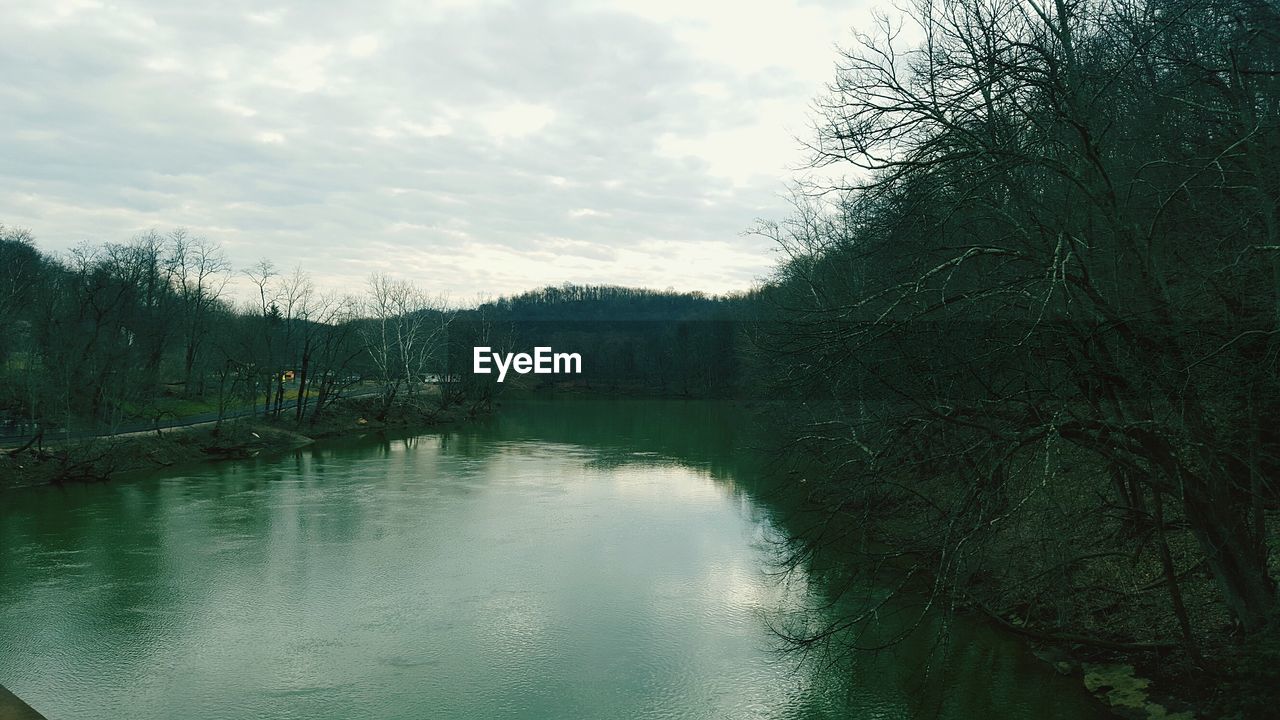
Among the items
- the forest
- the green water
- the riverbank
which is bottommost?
the green water

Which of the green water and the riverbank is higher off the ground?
the riverbank

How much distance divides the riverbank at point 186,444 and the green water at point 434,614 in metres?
1.75

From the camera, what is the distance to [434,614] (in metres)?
13.9

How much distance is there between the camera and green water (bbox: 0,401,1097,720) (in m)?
Answer: 10.5

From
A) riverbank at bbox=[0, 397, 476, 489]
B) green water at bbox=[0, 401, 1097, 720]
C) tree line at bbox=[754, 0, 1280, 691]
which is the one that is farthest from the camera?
riverbank at bbox=[0, 397, 476, 489]

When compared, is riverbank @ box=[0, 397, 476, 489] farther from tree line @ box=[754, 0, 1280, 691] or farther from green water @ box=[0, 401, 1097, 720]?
tree line @ box=[754, 0, 1280, 691]

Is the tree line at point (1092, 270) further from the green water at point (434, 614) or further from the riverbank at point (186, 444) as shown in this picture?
the riverbank at point (186, 444)

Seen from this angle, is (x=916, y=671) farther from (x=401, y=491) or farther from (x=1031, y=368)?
(x=401, y=491)

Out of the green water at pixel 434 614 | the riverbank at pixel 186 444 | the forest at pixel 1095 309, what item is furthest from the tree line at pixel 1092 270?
the riverbank at pixel 186 444

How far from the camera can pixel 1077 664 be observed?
11.3 meters

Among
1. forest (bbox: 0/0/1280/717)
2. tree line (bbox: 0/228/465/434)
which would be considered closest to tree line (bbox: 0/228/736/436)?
tree line (bbox: 0/228/465/434)

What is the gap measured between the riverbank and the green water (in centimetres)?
175

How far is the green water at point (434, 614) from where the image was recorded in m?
10.5

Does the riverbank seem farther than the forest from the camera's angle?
Yes
